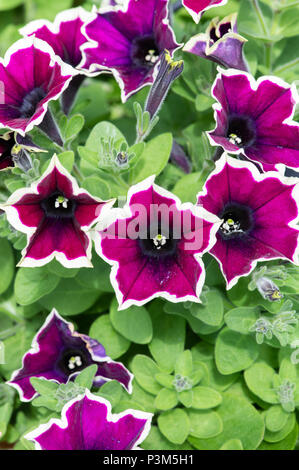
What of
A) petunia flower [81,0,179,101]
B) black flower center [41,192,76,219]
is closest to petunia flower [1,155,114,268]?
black flower center [41,192,76,219]

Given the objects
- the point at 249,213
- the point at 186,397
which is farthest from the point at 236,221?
the point at 186,397

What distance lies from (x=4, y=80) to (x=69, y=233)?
452 millimetres

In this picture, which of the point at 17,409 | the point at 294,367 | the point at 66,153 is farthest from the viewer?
the point at 17,409

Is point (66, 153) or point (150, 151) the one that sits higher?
point (66, 153)

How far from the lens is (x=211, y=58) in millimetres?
1534

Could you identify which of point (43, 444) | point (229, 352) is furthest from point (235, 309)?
point (43, 444)

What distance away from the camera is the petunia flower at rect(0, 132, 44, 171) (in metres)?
1.43

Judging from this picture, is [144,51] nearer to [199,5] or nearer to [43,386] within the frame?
[199,5]

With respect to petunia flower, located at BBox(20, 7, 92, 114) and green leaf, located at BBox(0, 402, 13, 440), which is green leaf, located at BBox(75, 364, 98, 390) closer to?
green leaf, located at BBox(0, 402, 13, 440)

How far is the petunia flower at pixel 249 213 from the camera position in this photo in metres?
1.36

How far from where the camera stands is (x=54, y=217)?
4.82ft

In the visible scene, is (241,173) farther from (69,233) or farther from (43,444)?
(43,444)

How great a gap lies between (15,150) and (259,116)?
0.66 meters

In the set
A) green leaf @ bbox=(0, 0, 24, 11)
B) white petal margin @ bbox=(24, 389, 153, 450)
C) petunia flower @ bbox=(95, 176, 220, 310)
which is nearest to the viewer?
petunia flower @ bbox=(95, 176, 220, 310)
